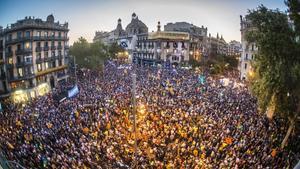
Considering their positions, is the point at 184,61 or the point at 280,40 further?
the point at 184,61

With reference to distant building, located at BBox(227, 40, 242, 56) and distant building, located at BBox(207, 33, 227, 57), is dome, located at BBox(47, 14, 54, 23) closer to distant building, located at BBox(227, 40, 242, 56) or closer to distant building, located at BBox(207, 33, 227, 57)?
distant building, located at BBox(207, 33, 227, 57)

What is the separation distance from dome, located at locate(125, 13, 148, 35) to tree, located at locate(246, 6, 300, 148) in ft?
2.42

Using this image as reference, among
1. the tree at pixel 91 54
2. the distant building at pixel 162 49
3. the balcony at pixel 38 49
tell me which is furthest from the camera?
the tree at pixel 91 54

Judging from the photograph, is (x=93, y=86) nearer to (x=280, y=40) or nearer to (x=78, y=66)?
(x=78, y=66)

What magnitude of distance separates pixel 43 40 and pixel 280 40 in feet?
4.93

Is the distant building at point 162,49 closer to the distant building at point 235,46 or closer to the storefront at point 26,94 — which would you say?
the distant building at point 235,46

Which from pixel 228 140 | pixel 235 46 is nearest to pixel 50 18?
pixel 235 46

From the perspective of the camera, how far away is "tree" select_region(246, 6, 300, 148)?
125 cm

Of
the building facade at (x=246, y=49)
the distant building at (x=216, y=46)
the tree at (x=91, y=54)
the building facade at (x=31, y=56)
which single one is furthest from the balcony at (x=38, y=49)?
the building facade at (x=246, y=49)

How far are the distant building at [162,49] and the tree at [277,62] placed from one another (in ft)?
1.93

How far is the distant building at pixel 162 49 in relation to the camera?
6.30ft

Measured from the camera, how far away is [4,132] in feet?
6.01

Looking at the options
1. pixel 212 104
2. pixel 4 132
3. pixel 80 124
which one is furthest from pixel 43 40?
pixel 212 104

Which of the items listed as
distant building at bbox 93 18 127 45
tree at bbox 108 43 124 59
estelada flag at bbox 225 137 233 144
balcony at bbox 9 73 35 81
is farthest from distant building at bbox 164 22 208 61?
estelada flag at bbox 225 137 233 144
